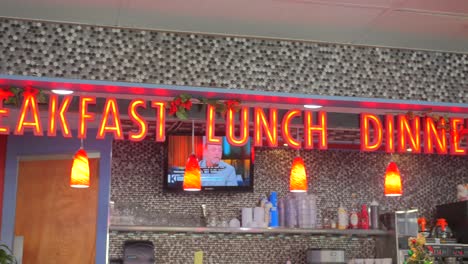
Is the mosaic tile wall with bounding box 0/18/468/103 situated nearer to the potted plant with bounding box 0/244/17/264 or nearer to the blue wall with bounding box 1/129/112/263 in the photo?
the potted plant with bounding box 0/244/17/264

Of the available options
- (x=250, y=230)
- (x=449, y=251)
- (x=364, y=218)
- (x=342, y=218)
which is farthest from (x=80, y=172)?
(x=449, y=251)

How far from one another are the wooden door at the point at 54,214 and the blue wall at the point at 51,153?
9 centimetres

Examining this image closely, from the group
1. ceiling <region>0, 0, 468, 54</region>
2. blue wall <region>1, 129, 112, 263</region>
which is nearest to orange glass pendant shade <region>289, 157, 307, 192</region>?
ceiling <region>0, 0, 468, 54</region>

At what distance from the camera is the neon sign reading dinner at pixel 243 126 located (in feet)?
18.4

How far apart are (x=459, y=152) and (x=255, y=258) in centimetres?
351

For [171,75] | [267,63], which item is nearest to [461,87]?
[267,63]

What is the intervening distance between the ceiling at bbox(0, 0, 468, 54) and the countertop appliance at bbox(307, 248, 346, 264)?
3.70 meters

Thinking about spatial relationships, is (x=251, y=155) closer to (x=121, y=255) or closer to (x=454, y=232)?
(x=121, y=255)

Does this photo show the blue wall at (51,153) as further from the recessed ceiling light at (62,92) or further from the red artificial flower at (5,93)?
the red artificial flower at (5,93)

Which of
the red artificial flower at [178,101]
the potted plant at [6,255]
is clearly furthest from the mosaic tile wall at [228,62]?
the potted plant at [6,255]

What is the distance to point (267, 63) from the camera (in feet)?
18.9

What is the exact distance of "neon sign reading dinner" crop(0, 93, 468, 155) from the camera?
5.62 m

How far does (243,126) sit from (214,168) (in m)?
3.00

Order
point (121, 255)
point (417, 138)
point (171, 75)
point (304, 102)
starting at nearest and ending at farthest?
point (171, 75) → point (304, 102) → point (417, 138) → point (121, 255)
